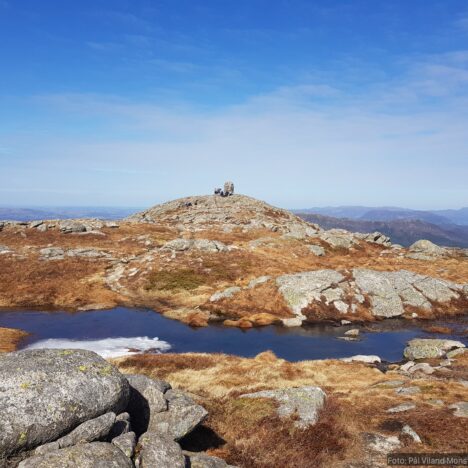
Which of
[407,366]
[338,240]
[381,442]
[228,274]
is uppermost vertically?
[338,240]

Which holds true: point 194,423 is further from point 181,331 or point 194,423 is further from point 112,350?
point 181,331

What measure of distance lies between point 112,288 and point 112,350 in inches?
1058

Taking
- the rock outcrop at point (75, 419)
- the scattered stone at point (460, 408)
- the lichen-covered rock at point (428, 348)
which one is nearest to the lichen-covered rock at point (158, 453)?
→ the rock outcrop at point (75, 419)

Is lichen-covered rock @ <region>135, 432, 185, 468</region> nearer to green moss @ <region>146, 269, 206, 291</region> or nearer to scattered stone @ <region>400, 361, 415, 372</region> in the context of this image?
scattered stone @ <region>400, 361, 415, 372</region>

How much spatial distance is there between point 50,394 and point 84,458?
3368mm

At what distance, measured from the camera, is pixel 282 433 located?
21.9m

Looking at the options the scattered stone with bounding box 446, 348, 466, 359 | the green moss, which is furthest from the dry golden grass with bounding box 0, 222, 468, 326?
the scattered stone with bounding box 446, 348, 466, 359

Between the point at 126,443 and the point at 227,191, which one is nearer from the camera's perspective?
the point at 126,443

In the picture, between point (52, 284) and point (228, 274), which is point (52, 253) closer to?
point (52, 284)

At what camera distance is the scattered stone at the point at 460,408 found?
81.3 feet

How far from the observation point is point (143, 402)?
20500 millimetres

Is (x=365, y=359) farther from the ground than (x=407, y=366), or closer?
closer

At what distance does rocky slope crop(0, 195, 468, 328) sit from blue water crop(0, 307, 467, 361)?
311cm

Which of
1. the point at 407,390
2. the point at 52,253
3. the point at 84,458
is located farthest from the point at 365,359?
the point at 52,253
